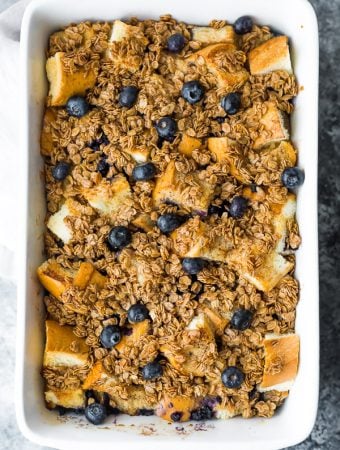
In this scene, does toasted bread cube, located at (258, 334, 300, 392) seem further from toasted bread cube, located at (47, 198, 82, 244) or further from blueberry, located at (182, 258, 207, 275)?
toasted bread cube, located at (47, 198, 82, 244)

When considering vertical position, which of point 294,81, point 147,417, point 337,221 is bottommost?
point 147,417

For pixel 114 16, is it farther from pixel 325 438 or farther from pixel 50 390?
pixel 325 438

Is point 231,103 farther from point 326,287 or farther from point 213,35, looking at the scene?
point 326,287

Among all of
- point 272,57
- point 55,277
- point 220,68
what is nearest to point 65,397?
point 55,277

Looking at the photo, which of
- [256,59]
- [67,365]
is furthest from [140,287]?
[256,59]

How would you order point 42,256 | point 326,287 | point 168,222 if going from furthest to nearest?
point 326,287 → point 42,256 → point 168,222

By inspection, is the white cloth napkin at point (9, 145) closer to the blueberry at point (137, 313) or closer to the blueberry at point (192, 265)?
the blueberry at point (137, 313)
